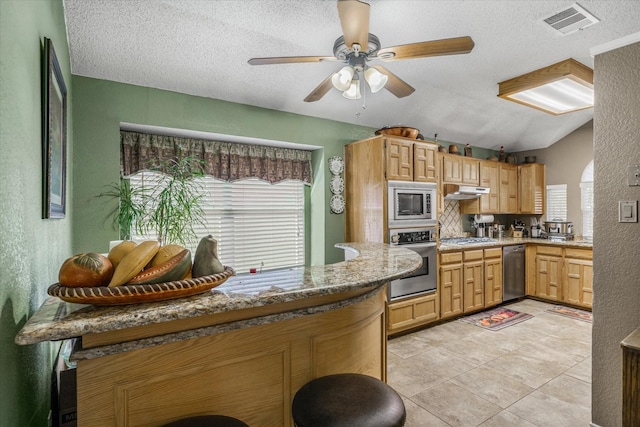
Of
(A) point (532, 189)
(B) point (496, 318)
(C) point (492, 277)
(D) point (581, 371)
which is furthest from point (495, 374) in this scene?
(A) point (532, 189)

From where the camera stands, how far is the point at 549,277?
5.00m

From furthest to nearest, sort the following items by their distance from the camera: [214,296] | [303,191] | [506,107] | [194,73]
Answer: [506,107] → [303,191] → [194,73] → [214,296]

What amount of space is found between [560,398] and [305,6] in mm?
3506

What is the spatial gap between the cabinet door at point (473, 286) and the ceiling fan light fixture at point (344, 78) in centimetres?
320

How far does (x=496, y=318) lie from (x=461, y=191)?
1.81 meters

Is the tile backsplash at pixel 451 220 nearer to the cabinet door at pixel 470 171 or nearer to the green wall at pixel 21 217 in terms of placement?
the cabinet door at pixel 470 171

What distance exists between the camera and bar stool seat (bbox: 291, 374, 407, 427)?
1.08m

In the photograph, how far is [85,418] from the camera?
0.98m

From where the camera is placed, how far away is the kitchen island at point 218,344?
0.97m

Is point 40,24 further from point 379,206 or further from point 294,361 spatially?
point 379,206

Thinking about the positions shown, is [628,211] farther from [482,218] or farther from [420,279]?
[482,218]

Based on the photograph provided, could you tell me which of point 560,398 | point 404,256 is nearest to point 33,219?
point 404,256

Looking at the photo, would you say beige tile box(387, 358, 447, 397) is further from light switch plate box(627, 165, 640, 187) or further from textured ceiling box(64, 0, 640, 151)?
textured ceiling box(64, 0, 640, 151)

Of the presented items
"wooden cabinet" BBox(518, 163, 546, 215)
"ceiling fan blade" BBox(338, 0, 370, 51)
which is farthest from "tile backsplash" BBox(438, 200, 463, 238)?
"ceiling fan blade" BBox(338, 0, 370, 51)
